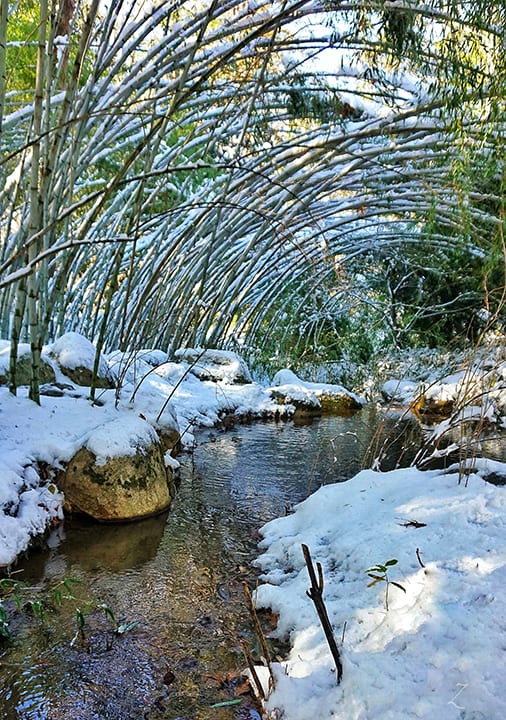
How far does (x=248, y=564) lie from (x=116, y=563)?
0.59 m

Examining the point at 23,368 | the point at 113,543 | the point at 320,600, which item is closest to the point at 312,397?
the point at 23,368

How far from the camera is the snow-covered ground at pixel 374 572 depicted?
1.11 m

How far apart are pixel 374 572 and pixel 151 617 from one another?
81 cm

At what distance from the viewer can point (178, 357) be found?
288 inches

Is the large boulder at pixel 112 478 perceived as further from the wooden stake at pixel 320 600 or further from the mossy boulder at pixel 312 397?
the mossy boulder at pixel 312 397

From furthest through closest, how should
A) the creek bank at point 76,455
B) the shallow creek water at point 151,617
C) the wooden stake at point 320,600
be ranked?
the creek bank at point 76,455
the shallow creek water at point 151,617
the wooden stake at point 320,600

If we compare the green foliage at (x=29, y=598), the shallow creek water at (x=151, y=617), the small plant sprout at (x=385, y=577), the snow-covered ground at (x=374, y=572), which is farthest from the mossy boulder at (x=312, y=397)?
the small plant sprout at (x=385, y=577)

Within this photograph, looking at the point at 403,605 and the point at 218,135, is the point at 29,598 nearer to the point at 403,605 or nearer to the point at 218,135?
the point at 403,605

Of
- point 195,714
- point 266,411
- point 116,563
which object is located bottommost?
point 266,411

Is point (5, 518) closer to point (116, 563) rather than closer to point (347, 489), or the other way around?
point (116, 563)

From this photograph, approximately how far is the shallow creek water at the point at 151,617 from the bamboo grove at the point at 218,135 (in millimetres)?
1103

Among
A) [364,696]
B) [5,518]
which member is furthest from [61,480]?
[364,696]

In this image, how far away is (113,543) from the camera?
2383 millimetres

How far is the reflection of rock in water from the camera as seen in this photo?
7.17ft
